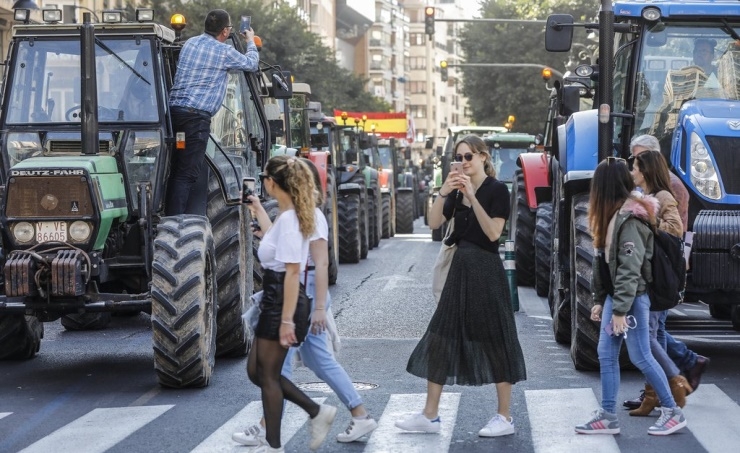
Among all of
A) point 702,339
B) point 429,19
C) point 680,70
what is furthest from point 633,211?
point 429,19

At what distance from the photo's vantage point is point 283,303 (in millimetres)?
8414

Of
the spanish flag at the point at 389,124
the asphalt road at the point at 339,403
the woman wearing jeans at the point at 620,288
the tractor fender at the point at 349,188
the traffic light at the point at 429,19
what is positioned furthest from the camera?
the spanish flag at the point at 389,124

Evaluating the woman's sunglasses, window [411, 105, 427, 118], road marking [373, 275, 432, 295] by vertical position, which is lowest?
window [411, 105, 427, 118]

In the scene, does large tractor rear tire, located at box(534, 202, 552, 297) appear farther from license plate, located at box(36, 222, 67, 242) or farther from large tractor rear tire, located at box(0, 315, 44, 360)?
license plate, located at box(36, 222, 67, 242)

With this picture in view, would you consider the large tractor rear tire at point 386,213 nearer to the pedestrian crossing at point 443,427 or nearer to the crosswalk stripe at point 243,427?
the pedestrian crossing at point 443,427

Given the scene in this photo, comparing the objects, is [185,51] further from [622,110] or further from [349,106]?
[349,106]

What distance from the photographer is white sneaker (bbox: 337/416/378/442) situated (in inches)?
355

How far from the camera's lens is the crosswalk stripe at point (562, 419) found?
8992 mm

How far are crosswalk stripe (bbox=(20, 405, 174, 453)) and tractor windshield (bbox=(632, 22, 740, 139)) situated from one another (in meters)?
4.85

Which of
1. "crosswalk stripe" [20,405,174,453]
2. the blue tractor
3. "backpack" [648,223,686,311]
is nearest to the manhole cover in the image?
"crosswalk stripe" [20,405,174,453]

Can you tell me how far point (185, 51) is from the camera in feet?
40.5

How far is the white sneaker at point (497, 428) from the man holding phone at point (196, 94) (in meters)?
3.91

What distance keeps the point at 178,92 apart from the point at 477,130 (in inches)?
1032

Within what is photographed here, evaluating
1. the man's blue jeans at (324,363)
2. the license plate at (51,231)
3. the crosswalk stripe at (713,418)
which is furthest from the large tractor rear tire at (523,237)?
the man's blue jeans at (324,363)
